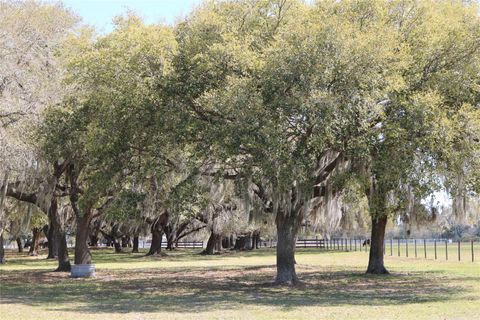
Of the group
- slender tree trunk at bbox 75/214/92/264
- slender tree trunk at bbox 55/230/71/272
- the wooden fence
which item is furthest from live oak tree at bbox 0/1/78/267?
the wooden fence

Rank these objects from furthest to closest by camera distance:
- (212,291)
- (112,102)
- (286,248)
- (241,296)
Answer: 1. (286,248)
2. (212,291)
3. (112,102)
4. (241,296)

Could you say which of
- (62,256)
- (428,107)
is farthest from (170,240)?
(428,107)

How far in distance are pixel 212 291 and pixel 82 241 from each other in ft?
27.9

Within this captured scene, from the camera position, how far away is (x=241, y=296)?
51.2ft

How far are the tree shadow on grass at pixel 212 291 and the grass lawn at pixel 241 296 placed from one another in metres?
0.02

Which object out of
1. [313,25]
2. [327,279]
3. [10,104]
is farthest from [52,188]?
[313,25]

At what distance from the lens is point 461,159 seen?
14.9 meters

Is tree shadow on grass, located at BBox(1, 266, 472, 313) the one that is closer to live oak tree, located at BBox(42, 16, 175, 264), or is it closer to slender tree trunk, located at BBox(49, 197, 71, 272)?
slender tree trunk, located at BBox(49, 197, 71, 272)

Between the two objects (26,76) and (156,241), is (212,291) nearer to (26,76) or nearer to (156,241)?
(26,76)

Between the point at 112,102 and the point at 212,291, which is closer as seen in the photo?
the point at 112,102

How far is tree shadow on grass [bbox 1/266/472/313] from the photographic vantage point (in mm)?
13844

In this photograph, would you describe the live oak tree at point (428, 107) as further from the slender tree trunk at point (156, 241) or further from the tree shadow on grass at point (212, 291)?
the slender tree trunk at point (156, 241)

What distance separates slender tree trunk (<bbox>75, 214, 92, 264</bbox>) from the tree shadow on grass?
109 centimetres

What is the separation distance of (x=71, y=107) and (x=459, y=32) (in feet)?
37.5
